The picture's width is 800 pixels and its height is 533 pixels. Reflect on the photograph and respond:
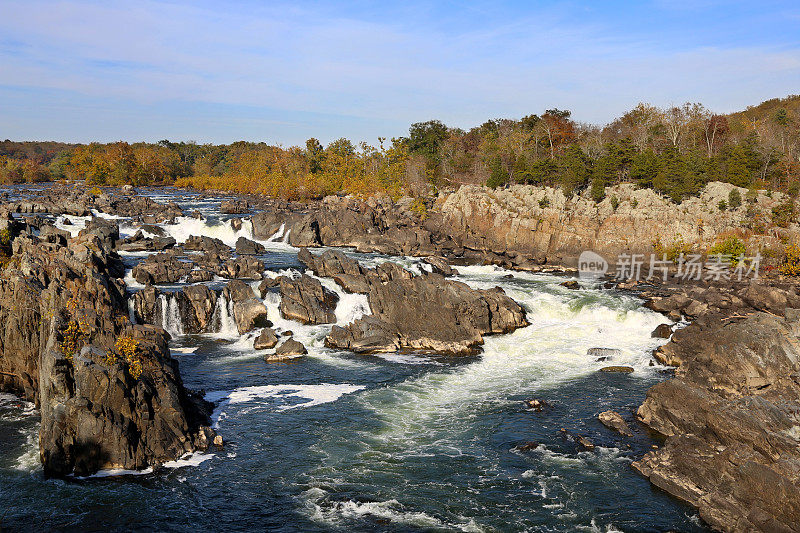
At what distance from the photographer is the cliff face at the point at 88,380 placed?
2281cm

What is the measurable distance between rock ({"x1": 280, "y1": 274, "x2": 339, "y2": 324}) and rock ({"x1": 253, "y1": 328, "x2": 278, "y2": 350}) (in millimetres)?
3981

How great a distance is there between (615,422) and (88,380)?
25.1 m

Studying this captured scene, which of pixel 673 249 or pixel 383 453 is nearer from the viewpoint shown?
pixel 383 453

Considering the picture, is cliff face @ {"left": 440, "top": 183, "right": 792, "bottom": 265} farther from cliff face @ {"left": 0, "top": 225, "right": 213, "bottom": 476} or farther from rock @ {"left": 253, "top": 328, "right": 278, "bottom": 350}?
cliff face @ {"left": 0, "top": 225, "right": 213, "bottom": 476}

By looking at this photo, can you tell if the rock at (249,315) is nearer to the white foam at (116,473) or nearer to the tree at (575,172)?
the white foam at (116,473)

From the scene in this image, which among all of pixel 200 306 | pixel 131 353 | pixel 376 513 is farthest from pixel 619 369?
pixel 200 306

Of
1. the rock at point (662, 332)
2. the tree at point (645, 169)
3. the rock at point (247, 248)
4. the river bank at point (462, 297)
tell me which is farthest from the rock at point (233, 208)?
the rock at point (662, 332)

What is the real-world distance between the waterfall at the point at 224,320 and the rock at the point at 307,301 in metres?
3.96

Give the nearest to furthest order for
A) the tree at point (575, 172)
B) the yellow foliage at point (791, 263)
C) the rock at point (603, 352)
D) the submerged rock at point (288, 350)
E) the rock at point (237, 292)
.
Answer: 1. the submerged rock at point (288, 350)
2. the rock at point (603, 352)
3. the rock at point (237, 292)
4. the yellow foliage at point (791, 263)
5. the tree at point (575, 172)

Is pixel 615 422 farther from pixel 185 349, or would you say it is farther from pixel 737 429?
pixel 185 349

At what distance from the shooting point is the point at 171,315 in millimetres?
42562

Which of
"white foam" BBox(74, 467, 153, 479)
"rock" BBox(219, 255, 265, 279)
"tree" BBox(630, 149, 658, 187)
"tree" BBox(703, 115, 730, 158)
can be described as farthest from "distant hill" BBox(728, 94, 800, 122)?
"white foam" BBox(74, 467, 153, 479)

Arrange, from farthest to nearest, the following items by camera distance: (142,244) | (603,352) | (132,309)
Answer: (142,244)
(132,309)
(603,352)

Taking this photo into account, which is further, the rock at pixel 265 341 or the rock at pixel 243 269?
the rock at pixel 243 269
